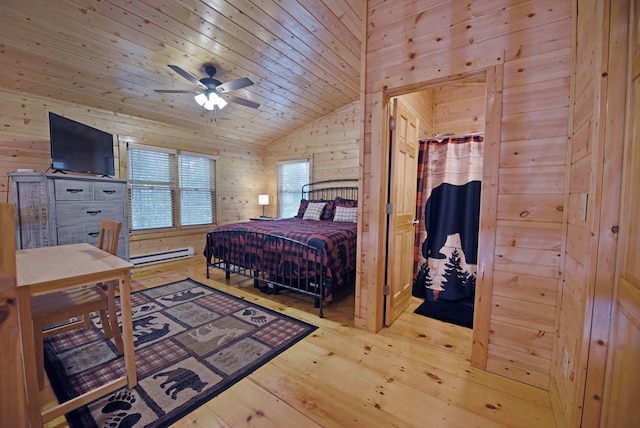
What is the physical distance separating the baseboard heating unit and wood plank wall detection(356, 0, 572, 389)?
4585mm

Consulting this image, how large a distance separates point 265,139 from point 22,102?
11.7 ft

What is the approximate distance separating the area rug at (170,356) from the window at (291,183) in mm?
3138

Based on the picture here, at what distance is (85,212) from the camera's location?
9.78ft

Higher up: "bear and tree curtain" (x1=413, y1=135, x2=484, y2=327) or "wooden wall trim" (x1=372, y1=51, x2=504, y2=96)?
"wooden wall trim" (x1=372, y1=51, x2=504, y2=96)

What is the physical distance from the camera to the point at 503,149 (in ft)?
5.74

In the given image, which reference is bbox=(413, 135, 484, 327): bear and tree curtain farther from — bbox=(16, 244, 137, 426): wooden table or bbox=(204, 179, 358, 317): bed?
bbox=(16, 244, 137, 426): wooden table

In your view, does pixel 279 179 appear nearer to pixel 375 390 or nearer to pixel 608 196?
pixel 375 390

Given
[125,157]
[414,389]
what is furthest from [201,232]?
[414,389]

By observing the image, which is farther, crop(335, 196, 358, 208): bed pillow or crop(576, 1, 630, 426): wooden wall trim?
crop(335, 196, 358, 208): bed pillow

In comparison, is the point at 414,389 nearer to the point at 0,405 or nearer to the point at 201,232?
the point at 0,405

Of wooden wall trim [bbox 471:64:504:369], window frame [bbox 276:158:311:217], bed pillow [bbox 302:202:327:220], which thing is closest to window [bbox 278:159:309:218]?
window frame [bbox 276:158:311:217]

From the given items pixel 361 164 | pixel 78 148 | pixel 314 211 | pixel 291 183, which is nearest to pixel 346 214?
pixel 314 211

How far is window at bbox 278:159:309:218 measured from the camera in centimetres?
561

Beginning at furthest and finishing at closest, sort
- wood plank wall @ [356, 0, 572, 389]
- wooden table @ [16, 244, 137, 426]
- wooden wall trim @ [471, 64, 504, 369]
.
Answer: wooden wall trim @ [471, 64, 504, 369]
wood plank wall @ [356, 0, 572, 389]
wooden table @ [16, 244, 137, 426]
